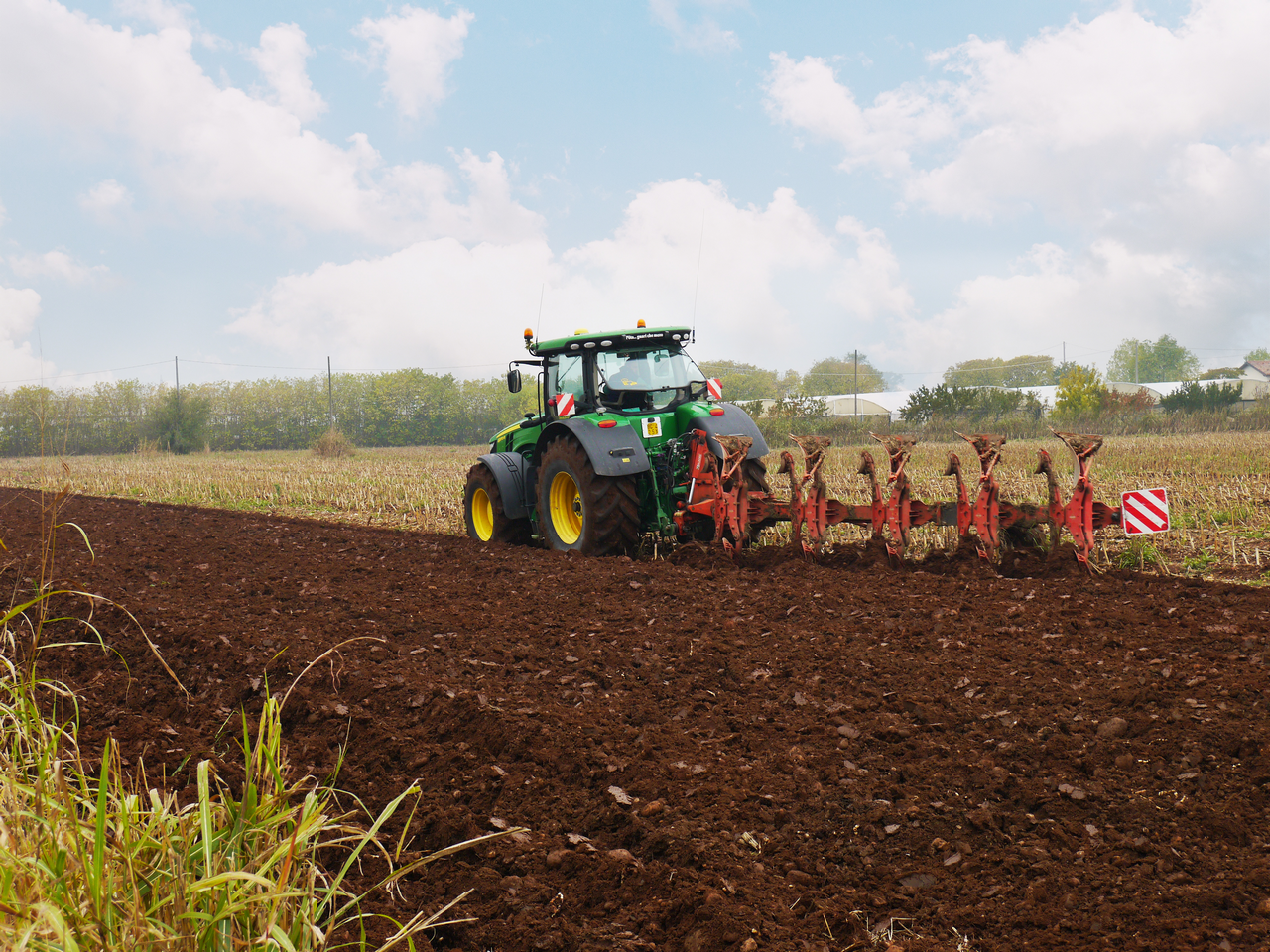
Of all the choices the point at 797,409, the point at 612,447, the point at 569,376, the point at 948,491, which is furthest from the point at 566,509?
the point at 797,409

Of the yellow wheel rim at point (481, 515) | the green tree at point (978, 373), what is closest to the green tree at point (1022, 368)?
the green tree at point (978, 373)

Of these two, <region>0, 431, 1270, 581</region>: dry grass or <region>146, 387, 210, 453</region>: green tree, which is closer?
<region>0, 431, 1270, 581</region>: dry grass

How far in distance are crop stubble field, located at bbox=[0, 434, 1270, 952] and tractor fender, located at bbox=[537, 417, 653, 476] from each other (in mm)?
955

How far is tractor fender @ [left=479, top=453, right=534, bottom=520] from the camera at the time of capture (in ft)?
→ 27.3

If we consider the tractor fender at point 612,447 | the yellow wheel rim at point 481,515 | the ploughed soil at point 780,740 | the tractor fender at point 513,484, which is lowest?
the ploughed soil at point 780,740

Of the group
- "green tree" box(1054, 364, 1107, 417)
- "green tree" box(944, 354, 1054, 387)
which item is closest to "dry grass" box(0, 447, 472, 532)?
"green tree" box(1054, 364, 1107, 417)

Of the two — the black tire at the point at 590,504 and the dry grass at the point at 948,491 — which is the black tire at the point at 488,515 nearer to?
the black tire at the point at 590,504

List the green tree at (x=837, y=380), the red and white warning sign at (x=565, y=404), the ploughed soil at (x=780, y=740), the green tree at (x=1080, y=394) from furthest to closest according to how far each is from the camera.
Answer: the green tree at (x=837, y=380) < the green tree at (x=1080, y=394) < the red and white warning sign at (x=565, y=404) < the ploughed soil at (x=780, y=740)

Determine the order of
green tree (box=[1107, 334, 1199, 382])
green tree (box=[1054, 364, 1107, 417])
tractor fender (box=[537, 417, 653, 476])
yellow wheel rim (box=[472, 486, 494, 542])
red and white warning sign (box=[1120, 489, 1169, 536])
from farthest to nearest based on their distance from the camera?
green tree (box=[1107, 334, 1199, 382]) → green tree (box=[1054, 364, 1107, 417]) → yellow wheel rim (box=[472, 486, 494, 542]) → tractor fender (box=[537, 417, 653, 476]) → red and white warning sign (box=[1120, 489, 1169, 536])

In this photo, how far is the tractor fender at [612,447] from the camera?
709cm

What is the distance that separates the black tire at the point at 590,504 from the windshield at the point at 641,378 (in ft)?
2.11

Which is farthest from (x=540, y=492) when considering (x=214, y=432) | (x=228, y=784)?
(x=214, y=432)

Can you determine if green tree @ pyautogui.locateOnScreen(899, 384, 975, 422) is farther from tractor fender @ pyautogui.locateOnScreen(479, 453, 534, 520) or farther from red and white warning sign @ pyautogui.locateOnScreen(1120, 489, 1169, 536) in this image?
red and white warning sign @ pyautogui.locateOnScreen(1120, 489, 1169, 536)

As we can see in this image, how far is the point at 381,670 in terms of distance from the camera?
13.7 ft
